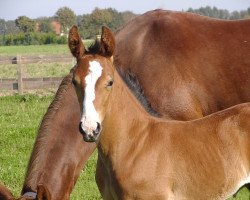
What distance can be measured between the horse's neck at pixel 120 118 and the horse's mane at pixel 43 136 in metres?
0.47

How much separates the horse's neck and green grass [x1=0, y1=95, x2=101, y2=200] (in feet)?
6.76

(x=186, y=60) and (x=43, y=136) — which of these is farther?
(x=186, y=60)

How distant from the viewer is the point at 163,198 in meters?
4.07

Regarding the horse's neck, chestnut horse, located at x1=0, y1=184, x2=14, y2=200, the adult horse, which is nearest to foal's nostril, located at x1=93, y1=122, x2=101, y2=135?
the horse's neck

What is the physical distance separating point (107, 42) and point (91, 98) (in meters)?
0.46

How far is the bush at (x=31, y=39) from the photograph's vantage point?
4209 centimetres

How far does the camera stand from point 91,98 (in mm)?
3736

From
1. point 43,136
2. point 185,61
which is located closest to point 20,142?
point 185,61

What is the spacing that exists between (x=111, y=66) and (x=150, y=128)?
649 millimetres

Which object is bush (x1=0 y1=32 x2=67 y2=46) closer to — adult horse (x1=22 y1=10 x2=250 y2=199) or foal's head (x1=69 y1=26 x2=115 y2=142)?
adult horse (x1=22 y1=10 x2=250 y2=199)

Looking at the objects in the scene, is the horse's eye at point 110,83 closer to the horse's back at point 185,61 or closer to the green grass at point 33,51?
the horse's back at point 185,61

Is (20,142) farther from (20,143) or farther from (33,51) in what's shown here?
(33,51)

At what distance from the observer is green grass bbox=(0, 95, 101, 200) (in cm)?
659

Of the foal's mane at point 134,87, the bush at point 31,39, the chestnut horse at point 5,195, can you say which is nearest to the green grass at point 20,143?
the foal's mane at point 134,87
